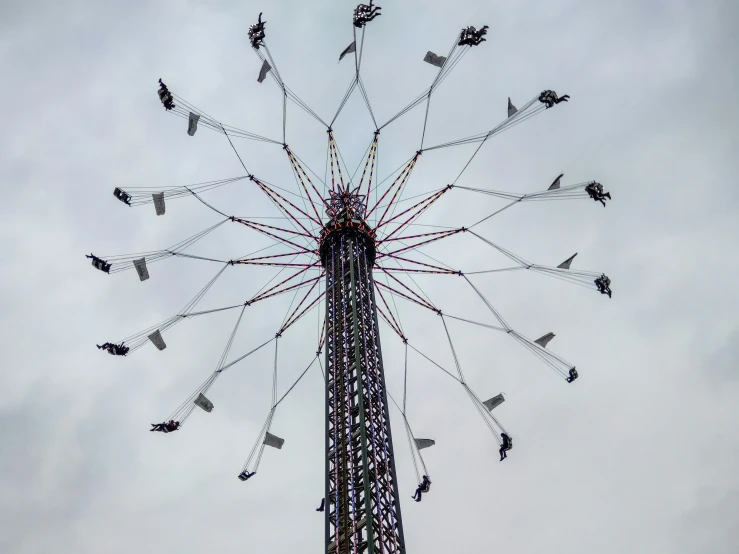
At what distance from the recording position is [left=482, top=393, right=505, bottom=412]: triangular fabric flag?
45.4 metres

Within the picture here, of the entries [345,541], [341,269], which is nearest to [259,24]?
[341,269]

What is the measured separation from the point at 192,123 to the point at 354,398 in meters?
19.0

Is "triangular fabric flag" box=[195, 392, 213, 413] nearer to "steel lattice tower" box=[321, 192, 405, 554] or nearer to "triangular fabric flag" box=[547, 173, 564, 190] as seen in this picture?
"steel lattice tower" box=[321, 192, 405, 554]

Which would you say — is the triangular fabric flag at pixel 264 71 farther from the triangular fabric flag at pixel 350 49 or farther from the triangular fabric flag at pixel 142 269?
the triangular fabric flag at pixel 142 269

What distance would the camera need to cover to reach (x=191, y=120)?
151 ft

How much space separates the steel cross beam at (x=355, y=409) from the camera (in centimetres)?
3641

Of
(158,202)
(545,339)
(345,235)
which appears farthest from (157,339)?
(545,339)

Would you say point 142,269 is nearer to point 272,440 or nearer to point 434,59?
point 272,440

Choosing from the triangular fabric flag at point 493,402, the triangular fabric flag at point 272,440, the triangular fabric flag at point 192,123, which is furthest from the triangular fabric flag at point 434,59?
the triangular fabric flag at point 272,440

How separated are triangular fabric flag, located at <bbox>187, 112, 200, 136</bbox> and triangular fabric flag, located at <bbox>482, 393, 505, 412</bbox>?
77.2 feet

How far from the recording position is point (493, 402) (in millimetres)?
45656

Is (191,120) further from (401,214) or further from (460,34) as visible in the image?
(460,34)

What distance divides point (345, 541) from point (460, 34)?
100 ft

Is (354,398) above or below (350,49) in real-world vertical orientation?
below
